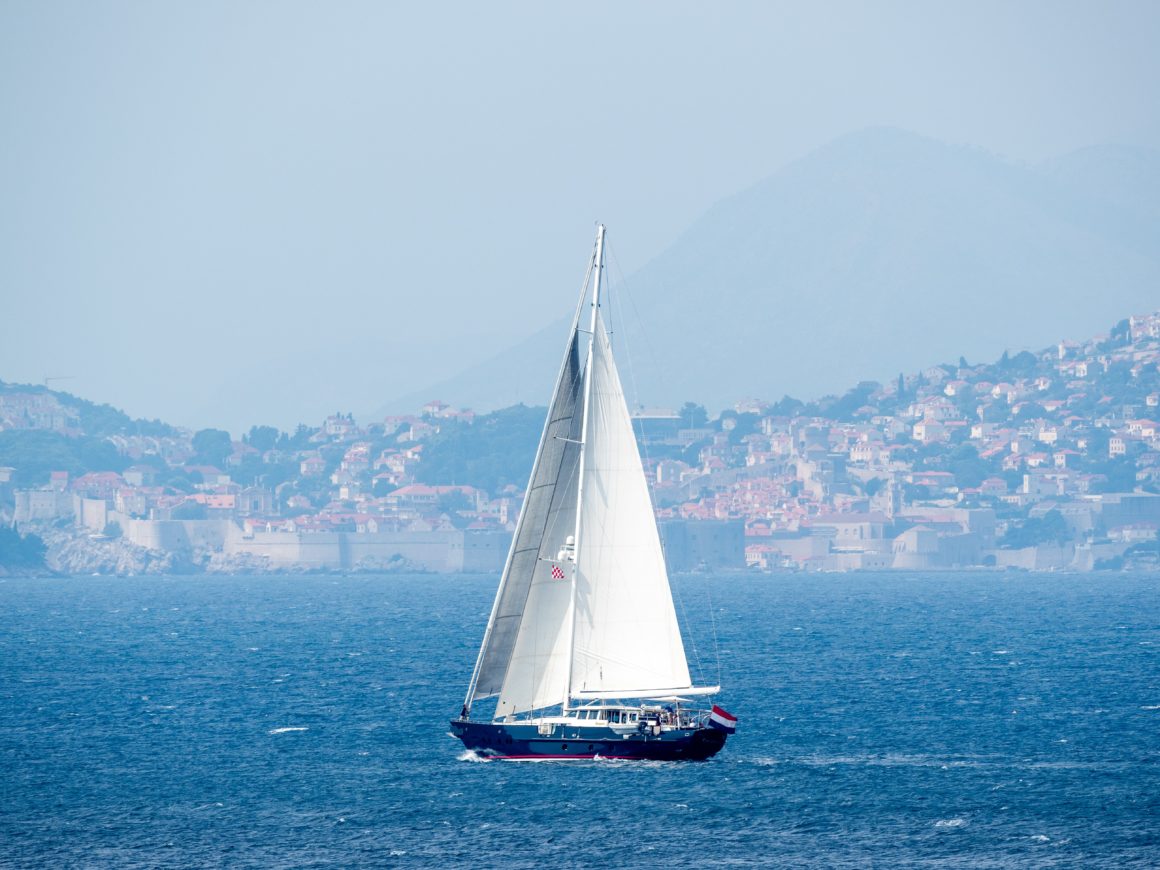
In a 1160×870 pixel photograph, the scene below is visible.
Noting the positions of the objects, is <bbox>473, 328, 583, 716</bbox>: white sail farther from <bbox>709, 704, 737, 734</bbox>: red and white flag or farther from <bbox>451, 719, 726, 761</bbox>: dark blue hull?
<bbox>709, 704, 737, 734</bbox>: red and white flag

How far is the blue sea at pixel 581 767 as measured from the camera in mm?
44312

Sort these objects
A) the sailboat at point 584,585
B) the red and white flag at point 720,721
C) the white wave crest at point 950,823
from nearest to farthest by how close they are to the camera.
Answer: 1. the white wave crest at point 950,823
2. the sailboat at point 584,585
3. the red and white flag at point 720,721

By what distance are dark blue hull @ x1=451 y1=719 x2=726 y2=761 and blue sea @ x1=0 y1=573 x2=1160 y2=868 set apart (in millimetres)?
506

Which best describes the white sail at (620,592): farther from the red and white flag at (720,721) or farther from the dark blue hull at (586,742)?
the red and white flag at (720,721)

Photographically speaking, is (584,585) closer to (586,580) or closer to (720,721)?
(586,580)

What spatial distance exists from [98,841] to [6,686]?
38.7 m

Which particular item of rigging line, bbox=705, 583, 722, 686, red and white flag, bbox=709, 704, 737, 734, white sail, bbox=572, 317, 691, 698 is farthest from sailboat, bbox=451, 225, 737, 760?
rigging line, bbox=705, 583, 722, 686

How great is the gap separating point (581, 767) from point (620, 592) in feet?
16.4

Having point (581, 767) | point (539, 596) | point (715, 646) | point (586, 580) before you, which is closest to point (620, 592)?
point (586, 580)

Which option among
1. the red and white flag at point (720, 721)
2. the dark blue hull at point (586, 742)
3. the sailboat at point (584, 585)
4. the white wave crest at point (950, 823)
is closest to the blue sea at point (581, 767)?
the white wave crest at point (950, 823)

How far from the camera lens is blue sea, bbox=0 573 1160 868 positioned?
44.3m

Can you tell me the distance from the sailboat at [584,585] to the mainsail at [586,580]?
1.0 inches

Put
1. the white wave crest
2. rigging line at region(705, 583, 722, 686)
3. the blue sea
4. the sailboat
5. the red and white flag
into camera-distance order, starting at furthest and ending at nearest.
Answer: rigging line at region(705, 583, 722, 686) → the red and white flag → the sailboat → the white wave crest → the blue sea

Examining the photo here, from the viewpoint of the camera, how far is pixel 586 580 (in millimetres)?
50438
